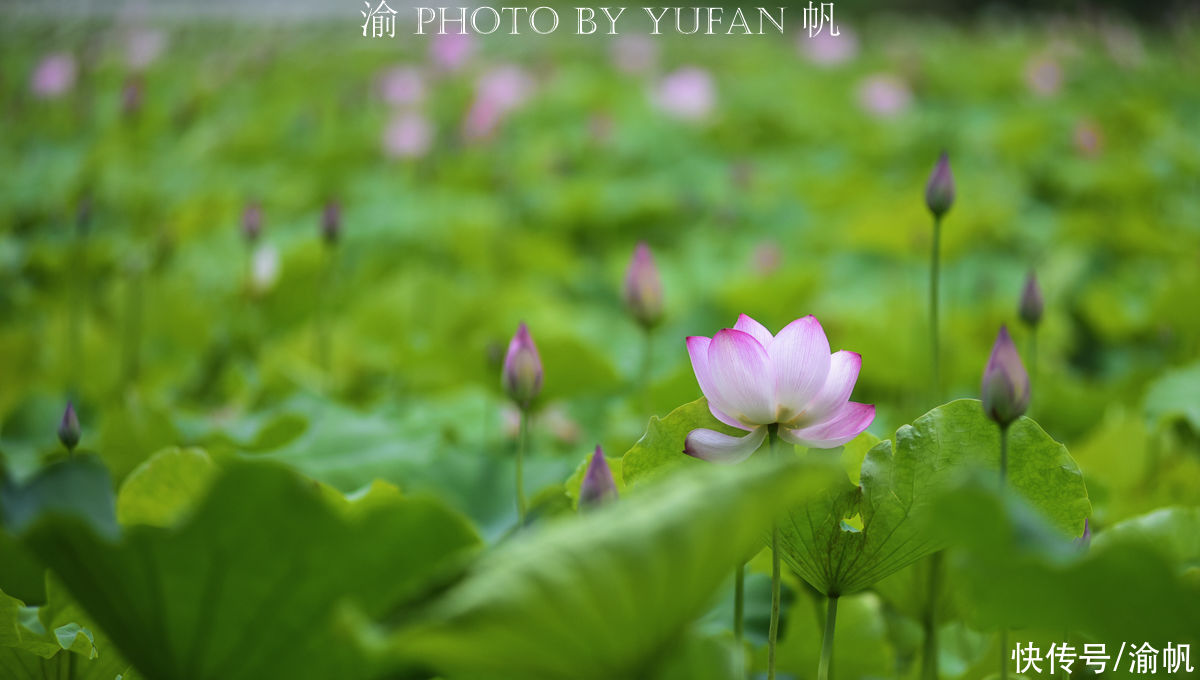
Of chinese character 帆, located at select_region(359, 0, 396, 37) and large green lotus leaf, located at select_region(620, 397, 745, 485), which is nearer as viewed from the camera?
large green lotus leaf, located at select_region(620, 397, 745, 485)

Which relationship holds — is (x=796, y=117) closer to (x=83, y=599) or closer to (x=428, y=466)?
(x=428, y=466)

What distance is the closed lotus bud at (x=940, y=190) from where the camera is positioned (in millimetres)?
777

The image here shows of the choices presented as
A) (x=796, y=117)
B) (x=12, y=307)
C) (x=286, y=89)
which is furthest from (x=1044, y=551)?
(x=286, y=89)

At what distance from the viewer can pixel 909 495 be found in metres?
0.49

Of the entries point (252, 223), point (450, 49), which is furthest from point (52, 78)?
point (252, 223)

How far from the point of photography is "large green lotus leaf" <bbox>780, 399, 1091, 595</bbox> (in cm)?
48

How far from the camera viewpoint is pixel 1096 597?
0.36 meters

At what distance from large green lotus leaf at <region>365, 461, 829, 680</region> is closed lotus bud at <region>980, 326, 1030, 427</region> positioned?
0.62ft

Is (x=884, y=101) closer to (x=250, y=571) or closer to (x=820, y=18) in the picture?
(x=820, y=18)

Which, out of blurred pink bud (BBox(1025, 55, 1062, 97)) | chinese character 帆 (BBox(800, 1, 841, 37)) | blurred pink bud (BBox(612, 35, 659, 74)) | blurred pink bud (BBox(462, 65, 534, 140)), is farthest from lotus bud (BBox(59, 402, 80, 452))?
blurred pink bud (BBox(612, 35, 659, 74))

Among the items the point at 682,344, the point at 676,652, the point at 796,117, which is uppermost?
the point at 796,117

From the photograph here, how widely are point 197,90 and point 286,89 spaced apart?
408 mm

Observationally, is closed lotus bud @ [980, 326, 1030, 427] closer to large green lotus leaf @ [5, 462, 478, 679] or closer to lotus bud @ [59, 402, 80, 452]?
large green lotus leaf @ [5, 462, 478, 679]

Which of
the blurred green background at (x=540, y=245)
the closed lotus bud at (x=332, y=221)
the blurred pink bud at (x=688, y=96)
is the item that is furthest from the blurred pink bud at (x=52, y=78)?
the blurred pink bud at (x=688, y=96)
